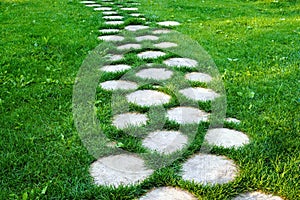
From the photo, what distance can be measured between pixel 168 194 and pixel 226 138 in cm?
65

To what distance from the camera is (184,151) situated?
2.00m

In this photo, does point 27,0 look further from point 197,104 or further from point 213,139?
point 213,139

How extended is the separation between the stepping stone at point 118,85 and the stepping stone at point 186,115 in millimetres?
542

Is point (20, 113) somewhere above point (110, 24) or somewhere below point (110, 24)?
below

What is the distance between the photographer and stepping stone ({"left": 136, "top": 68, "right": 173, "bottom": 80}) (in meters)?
3.10

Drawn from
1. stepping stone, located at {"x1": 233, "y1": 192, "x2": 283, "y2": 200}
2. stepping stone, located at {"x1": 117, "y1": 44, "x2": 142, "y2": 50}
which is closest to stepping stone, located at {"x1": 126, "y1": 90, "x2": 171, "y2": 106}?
stepping stone, located at {"x1": 233, "y1": 192, "x2": 283, "y2": 200}

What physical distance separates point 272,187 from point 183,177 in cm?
44

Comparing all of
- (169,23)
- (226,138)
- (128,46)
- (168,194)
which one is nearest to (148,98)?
(226,138)

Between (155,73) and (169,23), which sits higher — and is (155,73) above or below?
below

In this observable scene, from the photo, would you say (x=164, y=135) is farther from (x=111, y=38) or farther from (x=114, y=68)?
(x=111, y=38)

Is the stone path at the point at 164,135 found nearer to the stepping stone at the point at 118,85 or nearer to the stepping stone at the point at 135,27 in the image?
the stepping stone at the point at 118,85

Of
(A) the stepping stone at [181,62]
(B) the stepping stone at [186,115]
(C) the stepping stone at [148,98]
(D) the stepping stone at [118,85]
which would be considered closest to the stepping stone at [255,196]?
(B) the stepping stone at [186,115]

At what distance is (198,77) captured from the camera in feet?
10.2

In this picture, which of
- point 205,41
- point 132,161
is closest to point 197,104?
point 132,161
